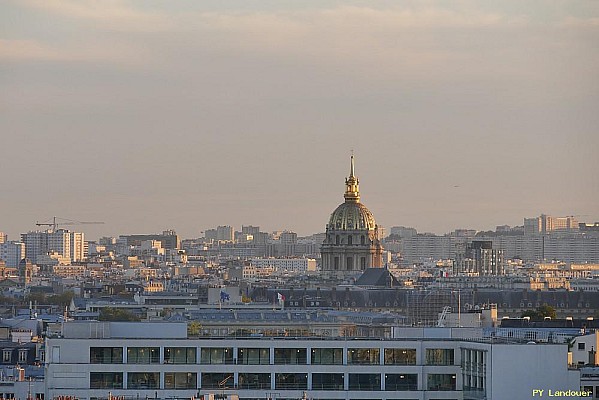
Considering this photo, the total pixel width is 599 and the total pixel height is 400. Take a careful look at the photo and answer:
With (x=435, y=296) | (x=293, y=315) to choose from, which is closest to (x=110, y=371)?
(x=293, y=315)

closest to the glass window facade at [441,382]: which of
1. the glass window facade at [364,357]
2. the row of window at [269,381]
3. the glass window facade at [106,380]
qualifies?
the row of window at [269,381]

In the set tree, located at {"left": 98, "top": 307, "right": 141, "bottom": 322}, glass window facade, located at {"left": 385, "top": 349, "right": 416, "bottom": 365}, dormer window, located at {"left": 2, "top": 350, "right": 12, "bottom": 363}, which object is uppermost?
tree, located at {"left": 98, "top": 307, "right": 141, "bottom": 322}

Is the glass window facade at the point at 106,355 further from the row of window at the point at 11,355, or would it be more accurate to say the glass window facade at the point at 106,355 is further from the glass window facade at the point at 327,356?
the row of window at the point at 11,355

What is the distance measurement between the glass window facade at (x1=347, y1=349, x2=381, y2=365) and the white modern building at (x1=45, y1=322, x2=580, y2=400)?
3 centimetres

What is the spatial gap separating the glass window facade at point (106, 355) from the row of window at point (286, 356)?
310 millimetres

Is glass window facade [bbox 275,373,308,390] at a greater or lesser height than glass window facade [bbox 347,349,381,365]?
lesser

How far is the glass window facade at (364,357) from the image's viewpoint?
232ft

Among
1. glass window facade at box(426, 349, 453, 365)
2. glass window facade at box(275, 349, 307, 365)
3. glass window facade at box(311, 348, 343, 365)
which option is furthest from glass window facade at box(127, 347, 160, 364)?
glass window facade at box(426, 349, 453, 365)

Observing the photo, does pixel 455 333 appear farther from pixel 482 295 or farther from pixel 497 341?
pixel 482 295

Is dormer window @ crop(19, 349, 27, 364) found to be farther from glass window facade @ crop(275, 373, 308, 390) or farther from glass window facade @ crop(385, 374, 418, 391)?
glass window facade @ crop(385, 374, 418, 391)

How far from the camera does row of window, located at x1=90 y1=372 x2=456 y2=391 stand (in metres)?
69.6

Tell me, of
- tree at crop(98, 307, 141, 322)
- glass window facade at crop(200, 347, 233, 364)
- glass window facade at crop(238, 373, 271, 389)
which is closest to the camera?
glass window facade at crop(238, 373, 271, 389)

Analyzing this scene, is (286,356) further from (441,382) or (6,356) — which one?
(6,356)

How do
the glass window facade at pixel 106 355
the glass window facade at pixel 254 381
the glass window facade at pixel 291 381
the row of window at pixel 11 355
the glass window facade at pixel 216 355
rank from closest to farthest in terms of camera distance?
the glass window facade at pixel 106 355 → the glass window facade at pixel 254 381 → the glass window facade at pixel 291 381 → the glass window facade at pixel 216 355 → the row of window at pixel 11 355
